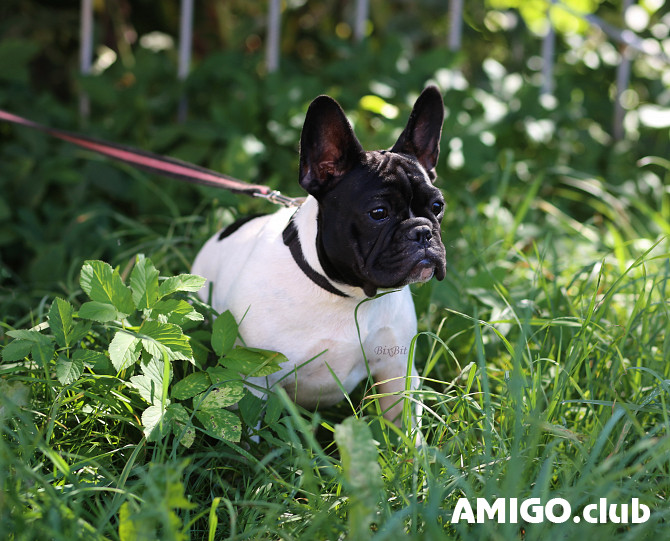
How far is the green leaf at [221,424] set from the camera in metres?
1.73

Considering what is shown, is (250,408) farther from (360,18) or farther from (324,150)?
(360,18)

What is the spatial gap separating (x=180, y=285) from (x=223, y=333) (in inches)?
6.5

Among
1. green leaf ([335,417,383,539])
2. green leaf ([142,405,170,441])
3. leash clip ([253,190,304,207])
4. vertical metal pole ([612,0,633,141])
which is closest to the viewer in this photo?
green leaf ([335,417,383,539])

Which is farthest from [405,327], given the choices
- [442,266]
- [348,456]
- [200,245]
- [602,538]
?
[200,245]

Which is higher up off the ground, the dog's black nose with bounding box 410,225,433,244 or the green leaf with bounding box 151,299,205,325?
the dog's black nose with bounding box 410,225,433,244

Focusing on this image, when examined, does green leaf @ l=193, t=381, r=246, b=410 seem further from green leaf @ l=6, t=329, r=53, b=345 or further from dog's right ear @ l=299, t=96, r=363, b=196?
dog's right ear @ l=299, t=96, r=363, b=196

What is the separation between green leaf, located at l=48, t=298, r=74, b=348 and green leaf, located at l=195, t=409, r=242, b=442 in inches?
15.5

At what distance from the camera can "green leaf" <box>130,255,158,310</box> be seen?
6.02 ft

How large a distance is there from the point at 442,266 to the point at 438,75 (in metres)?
2.35

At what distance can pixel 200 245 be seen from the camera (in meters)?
2.85

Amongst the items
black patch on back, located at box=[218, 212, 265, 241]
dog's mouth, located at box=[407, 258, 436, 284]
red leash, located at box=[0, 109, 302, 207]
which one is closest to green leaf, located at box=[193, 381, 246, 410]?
dog's mouth, located at box=[407, 258, 436, 284]

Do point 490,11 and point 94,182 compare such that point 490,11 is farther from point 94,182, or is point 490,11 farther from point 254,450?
point 254,450

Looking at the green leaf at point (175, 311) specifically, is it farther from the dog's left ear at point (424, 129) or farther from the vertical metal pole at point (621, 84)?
the vertical metal pole at point (621, 84)

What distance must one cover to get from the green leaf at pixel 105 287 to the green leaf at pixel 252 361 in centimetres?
28
